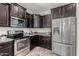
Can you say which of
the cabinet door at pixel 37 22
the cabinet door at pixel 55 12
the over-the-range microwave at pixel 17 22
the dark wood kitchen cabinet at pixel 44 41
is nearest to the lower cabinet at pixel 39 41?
the dark wood kitchen cabinet at pixel 44 41

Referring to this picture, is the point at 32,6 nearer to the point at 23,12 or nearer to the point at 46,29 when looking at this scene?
the point at 23,12

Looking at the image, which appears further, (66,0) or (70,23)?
(70,23)

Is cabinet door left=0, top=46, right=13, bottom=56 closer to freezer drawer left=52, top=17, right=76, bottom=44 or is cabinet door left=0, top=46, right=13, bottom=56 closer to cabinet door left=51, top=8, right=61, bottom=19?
freezer drawer left=52, top=17, right=76, bottom=44

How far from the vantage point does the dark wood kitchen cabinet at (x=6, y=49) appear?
103 centimetres

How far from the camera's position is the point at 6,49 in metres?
1.11

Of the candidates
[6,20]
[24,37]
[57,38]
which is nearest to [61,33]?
[57,38]

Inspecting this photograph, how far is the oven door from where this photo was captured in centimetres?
123

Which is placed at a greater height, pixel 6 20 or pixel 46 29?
pixel 6 20

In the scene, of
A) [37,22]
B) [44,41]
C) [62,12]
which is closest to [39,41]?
[44,41]

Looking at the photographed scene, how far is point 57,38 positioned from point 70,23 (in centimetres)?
38

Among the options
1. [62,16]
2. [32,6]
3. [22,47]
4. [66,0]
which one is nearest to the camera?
[66,0]

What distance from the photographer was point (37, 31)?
3.99ft

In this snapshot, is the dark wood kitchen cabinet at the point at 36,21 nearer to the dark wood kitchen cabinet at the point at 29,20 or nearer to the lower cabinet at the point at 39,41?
the dark wood kitchen cabinet at the point at 29,20

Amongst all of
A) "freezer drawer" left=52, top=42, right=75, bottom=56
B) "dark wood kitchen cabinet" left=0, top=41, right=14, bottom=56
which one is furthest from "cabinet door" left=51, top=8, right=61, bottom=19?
"dark wood kitchen cabinet" left=0, top=41, right=14, bottom=56
